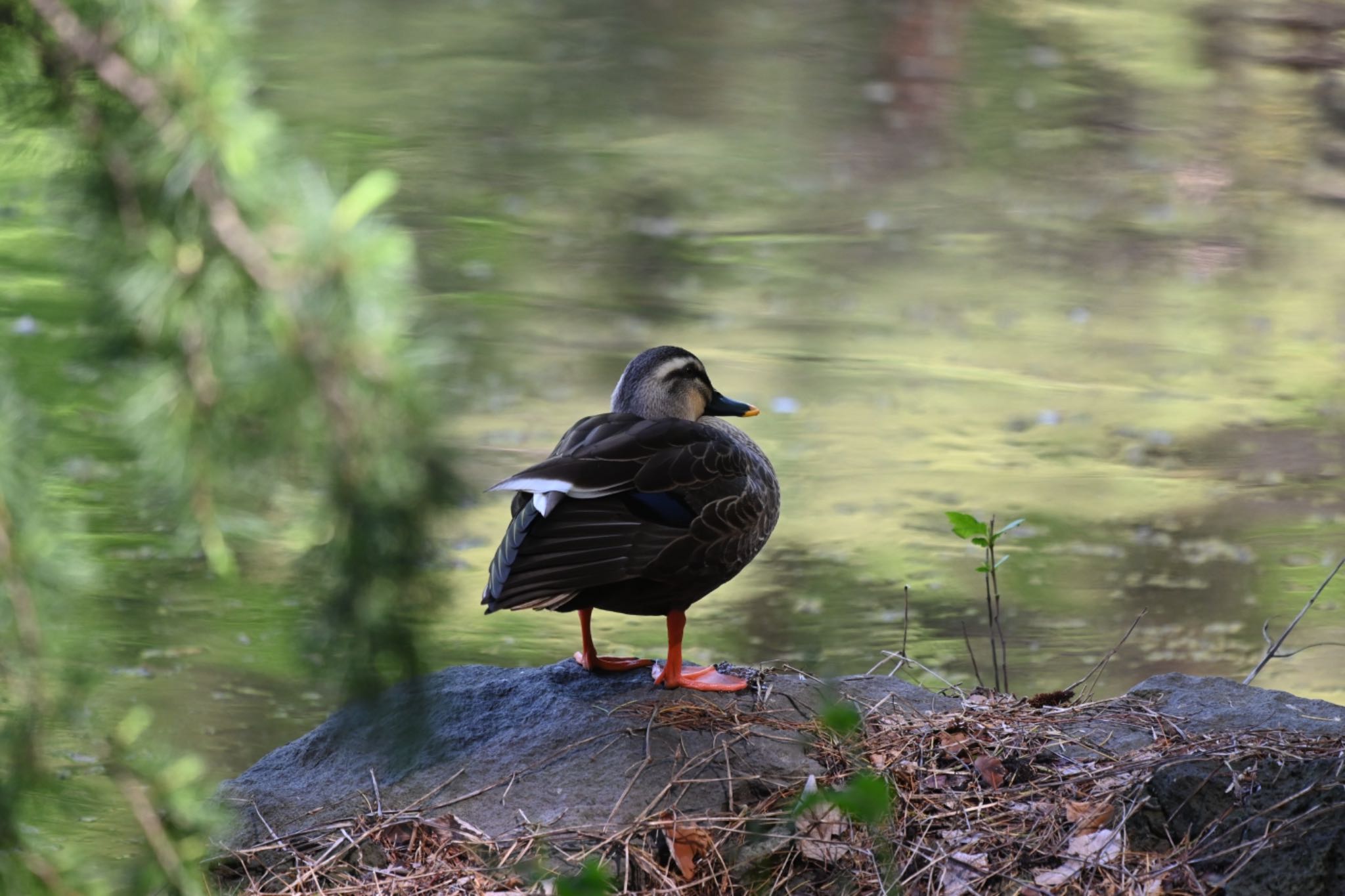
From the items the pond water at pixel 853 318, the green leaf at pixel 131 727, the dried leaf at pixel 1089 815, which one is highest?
the green leaf at pixel 131 727

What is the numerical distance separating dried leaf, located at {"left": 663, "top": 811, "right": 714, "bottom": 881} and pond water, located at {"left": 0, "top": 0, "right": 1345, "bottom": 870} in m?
0.46

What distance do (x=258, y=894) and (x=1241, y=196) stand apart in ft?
31.0

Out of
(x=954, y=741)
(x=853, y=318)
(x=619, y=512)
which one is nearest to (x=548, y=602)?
(x=619, y=512)

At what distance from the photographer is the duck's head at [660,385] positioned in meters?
A: 3.47

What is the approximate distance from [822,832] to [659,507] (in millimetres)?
792

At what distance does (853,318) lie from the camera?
8047 mm

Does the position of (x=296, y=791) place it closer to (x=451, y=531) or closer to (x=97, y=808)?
(x=97, y=808)

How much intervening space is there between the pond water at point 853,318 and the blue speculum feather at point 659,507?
1.72ft

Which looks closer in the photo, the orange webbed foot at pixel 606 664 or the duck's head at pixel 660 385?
the orange webbed foot at pixel 606 664

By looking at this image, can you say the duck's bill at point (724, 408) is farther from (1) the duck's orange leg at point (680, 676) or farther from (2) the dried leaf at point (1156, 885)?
(2) the dried leaf at point (1156, 885)

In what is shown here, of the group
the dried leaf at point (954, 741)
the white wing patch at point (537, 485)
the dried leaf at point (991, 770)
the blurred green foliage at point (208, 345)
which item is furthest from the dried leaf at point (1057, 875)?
the blurred green foliage at point (208, 345)

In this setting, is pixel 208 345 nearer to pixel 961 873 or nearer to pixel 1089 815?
pixel 961 873

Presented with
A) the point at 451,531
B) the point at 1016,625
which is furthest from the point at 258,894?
the point at 1016,625

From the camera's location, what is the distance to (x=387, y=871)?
2625 millimetres
